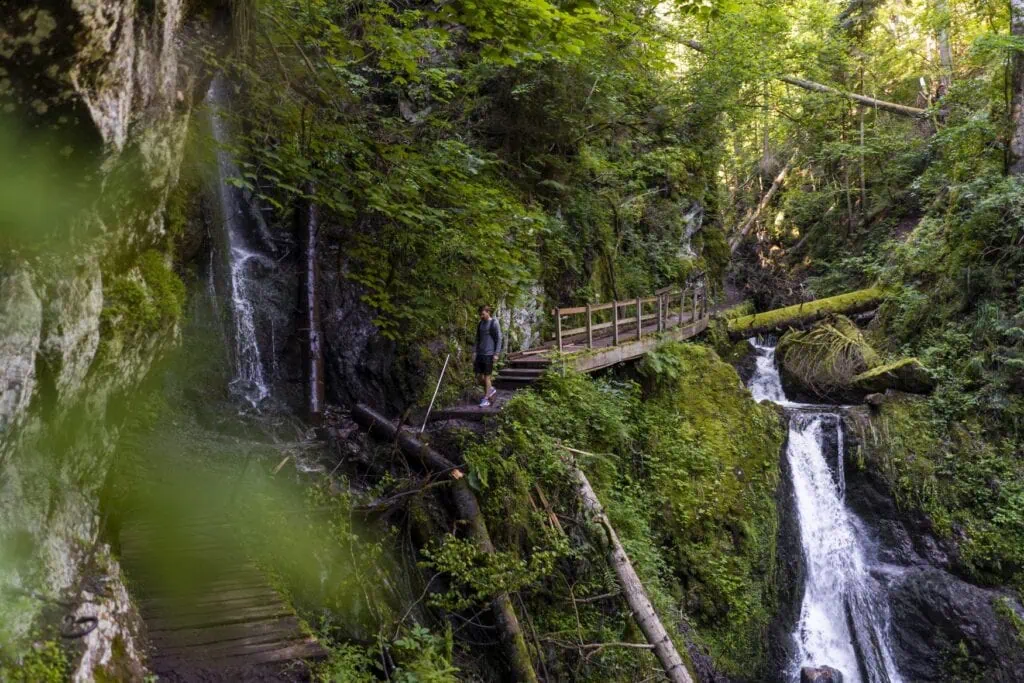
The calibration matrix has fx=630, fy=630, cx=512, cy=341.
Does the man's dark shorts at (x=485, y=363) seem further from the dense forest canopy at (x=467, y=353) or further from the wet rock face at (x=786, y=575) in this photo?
the wet rock face at (x=786, y=575)

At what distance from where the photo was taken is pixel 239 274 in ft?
31.8

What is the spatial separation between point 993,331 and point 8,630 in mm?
16706

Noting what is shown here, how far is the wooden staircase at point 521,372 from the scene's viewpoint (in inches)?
423

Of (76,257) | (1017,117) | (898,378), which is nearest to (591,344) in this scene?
(898,378)

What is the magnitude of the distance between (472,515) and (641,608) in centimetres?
239

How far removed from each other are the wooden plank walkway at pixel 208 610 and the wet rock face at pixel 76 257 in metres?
0.43

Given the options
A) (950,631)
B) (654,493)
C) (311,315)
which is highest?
(311,315)

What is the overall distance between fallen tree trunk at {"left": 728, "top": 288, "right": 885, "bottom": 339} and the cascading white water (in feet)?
46.8

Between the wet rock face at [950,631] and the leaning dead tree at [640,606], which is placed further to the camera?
the wet rock face at [950,631]

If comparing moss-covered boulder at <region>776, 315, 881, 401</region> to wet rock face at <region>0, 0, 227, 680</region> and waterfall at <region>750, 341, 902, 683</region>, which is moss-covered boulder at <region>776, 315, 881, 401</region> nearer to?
waterfall at <region>750, 341, 902, 683</region>

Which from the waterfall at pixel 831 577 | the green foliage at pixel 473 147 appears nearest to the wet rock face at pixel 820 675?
the waterfall at pixel 831 577

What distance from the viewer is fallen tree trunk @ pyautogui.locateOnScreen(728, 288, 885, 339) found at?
60.1ft

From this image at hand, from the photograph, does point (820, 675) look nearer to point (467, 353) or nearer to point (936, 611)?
point (936, 611)

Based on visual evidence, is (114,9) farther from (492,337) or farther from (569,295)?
(569,295)
